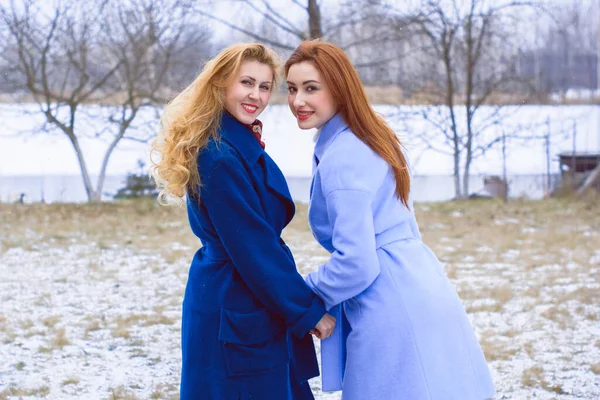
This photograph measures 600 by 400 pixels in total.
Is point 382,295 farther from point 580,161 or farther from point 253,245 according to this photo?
point 580,161

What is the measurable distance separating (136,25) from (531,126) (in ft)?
23.2

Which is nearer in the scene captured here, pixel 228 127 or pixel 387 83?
pixel 228 127

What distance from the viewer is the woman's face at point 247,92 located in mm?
2229

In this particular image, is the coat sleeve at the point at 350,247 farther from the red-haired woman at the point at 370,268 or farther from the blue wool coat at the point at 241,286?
the blue wool coat at the point at 241,286

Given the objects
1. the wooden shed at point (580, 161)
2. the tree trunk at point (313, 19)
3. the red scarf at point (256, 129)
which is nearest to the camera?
the red scarf at point (256, 129)

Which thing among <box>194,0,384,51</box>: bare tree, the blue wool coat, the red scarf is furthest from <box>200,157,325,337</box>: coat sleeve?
<box>194,0,384,51</box>: bare tree

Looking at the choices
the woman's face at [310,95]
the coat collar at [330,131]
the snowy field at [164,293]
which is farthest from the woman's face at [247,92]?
the snowy field at [164,293]

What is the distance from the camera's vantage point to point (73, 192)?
12586 mm

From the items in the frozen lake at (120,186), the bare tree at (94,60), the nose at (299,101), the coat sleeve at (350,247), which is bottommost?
the frozen lake at (120,186)

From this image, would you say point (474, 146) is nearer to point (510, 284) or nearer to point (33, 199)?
point (510, 284)

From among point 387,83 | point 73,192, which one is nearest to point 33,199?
point 73,192

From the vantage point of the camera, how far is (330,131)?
229 cm

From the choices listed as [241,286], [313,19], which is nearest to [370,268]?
[241,286]

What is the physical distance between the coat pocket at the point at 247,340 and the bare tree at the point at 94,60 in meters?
9.49
